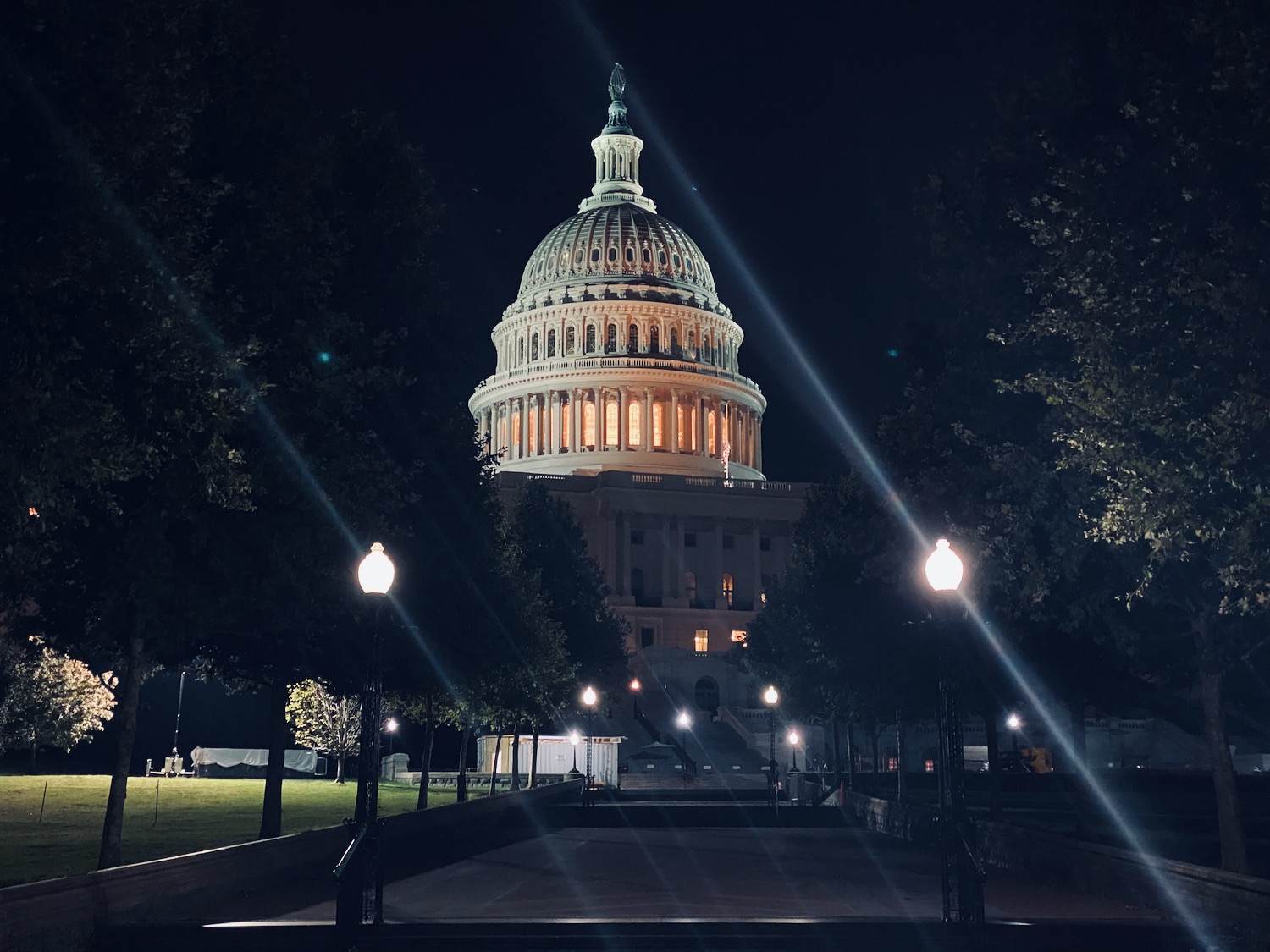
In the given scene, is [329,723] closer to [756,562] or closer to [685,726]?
[685,726]

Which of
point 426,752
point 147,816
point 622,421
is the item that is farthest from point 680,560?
point 147,816

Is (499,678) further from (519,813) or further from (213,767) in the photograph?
(213,767)

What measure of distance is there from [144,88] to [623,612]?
101789 millimetres

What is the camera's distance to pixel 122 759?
65.1ft

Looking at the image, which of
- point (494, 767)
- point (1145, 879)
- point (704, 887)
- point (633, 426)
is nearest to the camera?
point (1145, 879)

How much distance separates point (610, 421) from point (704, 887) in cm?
11797

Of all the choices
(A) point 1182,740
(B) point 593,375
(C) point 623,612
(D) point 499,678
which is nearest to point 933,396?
(D) point 499,678

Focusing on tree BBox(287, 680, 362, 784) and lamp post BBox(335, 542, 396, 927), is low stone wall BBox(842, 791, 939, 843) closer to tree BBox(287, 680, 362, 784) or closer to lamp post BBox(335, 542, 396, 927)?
lamp post BBox(335, 542, 396, 927)

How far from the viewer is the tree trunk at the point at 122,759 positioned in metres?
19.2

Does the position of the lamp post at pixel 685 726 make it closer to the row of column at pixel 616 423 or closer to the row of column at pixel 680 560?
the row of column at pixel 680 560

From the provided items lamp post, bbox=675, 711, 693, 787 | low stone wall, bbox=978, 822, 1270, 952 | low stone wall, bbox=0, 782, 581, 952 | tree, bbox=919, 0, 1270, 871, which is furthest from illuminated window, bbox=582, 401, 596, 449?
tree, bbox=919, 0, 1270, 871

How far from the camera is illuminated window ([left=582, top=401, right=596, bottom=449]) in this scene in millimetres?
137750

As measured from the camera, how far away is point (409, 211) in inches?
1038

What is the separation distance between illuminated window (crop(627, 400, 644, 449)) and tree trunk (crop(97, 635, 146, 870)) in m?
117
